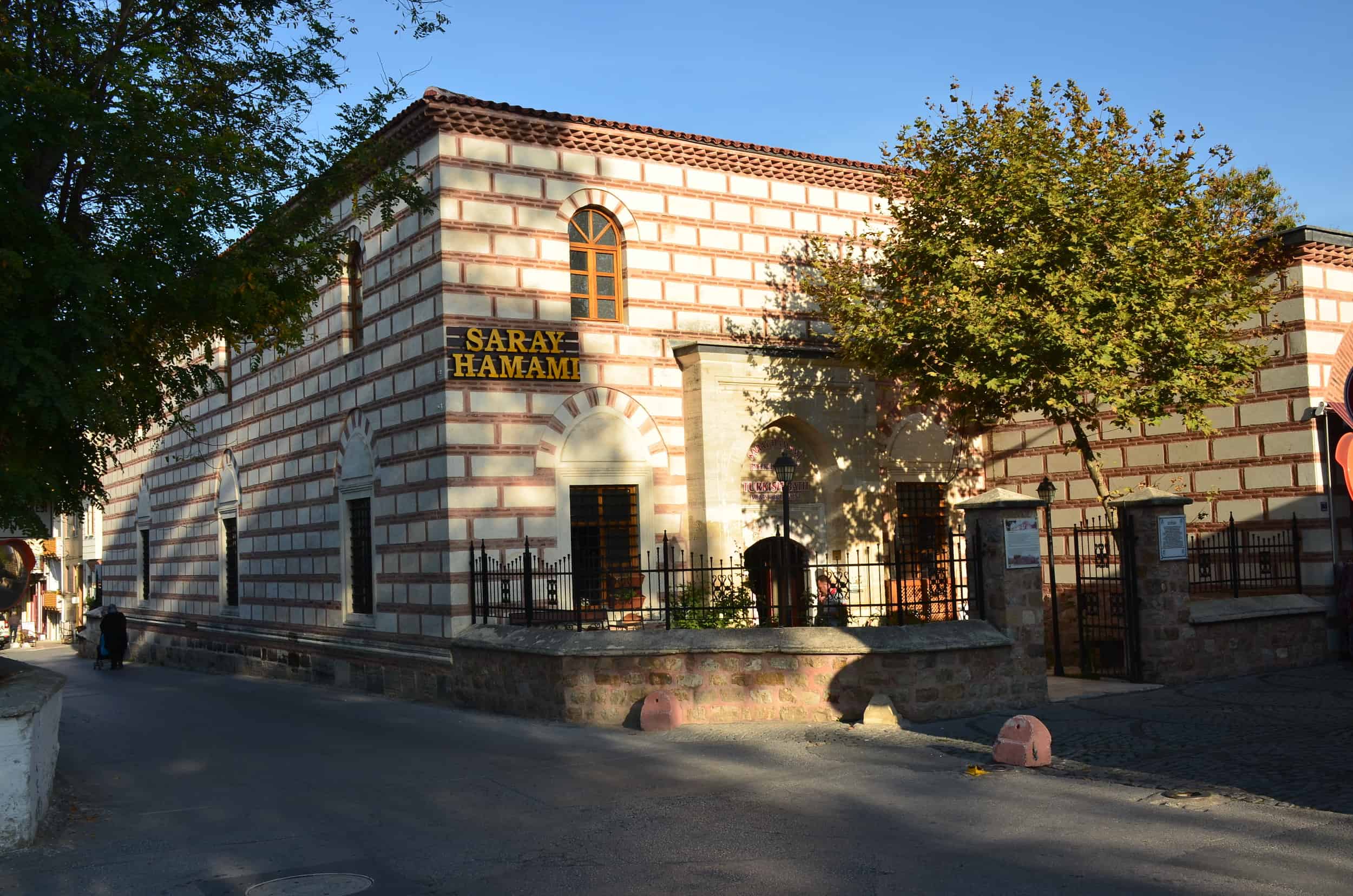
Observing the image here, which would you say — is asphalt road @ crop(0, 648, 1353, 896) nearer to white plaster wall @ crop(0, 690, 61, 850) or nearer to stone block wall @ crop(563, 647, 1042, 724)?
white plaster wall @ crop(0, 690, 61, 850)

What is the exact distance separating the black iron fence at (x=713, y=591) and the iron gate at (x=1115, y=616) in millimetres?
1757

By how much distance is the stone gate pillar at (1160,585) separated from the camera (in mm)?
16016

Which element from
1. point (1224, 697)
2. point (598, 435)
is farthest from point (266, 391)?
point (1224, 697)

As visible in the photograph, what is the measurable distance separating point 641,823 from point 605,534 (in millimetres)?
9238

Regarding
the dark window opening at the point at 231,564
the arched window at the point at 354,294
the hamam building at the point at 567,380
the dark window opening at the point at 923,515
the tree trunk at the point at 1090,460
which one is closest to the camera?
the hamam building at the point at 567,380

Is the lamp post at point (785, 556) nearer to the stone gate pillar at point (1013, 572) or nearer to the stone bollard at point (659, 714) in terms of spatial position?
the stone bollard at point (659, 714)

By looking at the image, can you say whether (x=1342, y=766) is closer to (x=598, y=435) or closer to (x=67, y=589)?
(x=598, y=435)

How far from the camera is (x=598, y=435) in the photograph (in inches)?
718

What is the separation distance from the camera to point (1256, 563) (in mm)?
19000

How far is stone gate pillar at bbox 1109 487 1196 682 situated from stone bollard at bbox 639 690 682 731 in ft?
22.1

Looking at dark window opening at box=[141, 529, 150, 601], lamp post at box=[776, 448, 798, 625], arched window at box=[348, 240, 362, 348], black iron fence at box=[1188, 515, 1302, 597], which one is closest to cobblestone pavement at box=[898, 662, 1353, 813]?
lamp post at box=[776, 448, 798, 625]

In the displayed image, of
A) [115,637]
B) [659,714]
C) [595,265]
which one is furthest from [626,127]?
[115,637]

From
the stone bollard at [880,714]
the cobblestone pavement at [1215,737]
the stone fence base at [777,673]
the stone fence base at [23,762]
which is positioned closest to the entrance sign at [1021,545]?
the stone fence base at [777,673]

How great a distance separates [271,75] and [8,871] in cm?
810
